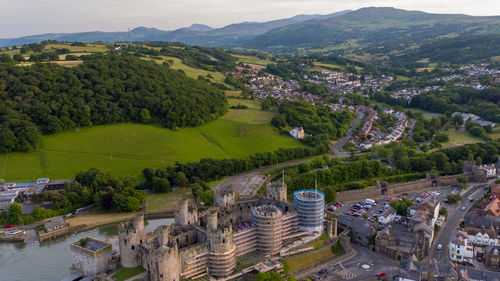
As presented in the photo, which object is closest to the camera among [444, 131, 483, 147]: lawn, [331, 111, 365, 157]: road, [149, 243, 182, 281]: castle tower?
[149, 243, 182, 281]: castle tower

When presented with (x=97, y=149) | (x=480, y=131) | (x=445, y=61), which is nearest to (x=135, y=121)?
(x=97, y=149)

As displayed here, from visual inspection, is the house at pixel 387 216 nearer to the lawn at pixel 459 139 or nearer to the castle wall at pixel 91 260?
the castle wall at pixel 91 260

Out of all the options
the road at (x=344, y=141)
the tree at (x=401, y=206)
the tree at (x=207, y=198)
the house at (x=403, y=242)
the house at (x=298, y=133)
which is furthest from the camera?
the house at (x=298, y=133)

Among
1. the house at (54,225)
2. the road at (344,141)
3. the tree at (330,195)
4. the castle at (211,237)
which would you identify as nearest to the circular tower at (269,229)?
the castle at (211,237)

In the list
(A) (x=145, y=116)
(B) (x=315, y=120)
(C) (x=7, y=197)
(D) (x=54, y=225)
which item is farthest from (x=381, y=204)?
(C) (x=7, y=197)

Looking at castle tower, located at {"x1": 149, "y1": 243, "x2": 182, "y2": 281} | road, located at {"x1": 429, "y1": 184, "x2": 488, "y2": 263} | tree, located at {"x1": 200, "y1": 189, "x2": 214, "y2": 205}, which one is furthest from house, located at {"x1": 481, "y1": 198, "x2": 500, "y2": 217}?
castle tower, located at {"x1": 149, "y1": 243, "x2": 182, "y2": 281}

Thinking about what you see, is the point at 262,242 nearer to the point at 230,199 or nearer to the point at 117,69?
the point at 230,199

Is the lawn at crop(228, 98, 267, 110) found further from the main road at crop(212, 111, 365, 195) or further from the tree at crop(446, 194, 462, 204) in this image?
the tree at crop(446, 194, 462, 204)
